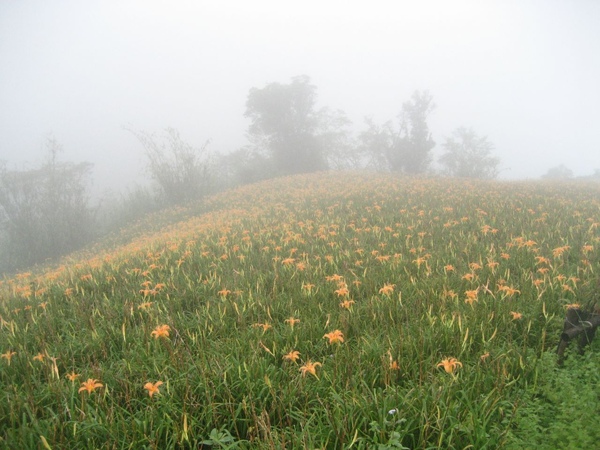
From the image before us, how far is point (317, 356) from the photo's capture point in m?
2.70

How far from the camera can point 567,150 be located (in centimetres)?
10256

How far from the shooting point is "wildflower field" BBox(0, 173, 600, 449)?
72.5 inches

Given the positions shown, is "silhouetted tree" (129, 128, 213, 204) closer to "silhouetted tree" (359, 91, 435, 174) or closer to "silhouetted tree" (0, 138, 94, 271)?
"silhouetted tree" (0, 138, 94, 271)

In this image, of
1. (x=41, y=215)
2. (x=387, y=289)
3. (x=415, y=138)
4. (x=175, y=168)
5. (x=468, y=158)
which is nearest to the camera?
(x=387, y=289)

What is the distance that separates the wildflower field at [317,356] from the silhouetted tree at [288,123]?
2396 centimetres

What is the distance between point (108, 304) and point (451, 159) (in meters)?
35.9

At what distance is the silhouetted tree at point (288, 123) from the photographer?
28188 mm

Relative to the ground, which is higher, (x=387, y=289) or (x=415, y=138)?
(x=415, y=138)

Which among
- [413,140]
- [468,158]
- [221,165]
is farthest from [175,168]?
[468,158]

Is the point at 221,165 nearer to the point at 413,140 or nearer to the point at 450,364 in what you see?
the point at 413,140

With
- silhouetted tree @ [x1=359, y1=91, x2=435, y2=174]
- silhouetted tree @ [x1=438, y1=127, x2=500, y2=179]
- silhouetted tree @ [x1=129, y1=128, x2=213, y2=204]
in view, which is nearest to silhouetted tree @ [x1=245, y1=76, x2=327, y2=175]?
silhouetted tree @ [x1=359, y1=91, x2=435, y2=174]

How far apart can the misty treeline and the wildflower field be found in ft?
48.5

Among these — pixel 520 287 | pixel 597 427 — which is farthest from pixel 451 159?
pixel 597 427

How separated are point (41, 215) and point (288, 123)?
18.9 metres
